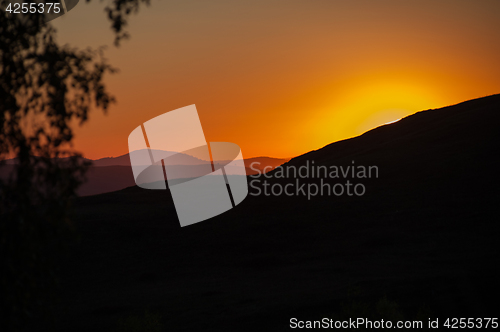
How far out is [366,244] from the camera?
102 ft

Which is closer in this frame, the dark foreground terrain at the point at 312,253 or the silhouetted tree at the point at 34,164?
the silhouetted tree at the point at 34,164

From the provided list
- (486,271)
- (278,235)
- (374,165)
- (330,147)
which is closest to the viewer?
(486,271)

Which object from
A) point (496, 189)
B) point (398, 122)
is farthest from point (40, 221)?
point (398, 122)

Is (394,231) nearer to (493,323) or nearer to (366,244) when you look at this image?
(366,244)

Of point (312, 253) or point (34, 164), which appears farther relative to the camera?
point (312, 253)

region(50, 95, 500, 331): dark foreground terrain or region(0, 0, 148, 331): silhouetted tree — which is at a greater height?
region(0, 0, 148, 331): silhouetted tree

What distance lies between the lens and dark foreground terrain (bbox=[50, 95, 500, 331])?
1692 centimetres

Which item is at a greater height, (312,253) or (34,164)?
(34,164)

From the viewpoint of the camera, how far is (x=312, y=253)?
3130 cm

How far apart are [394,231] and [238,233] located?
14.0 m

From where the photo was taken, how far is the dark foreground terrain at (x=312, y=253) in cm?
1692

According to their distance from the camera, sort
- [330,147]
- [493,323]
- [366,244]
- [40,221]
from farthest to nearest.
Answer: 1. [330,147]
2. [366,244]
3. [493,323]
4. [40,221]

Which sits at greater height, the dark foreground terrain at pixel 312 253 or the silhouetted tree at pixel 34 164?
the silhouetted tree at pixel 34 164

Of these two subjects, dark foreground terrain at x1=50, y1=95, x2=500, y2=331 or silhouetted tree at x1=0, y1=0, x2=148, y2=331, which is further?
dark foreground terrain at x1=50, y1=95, x2=500, y2=331
